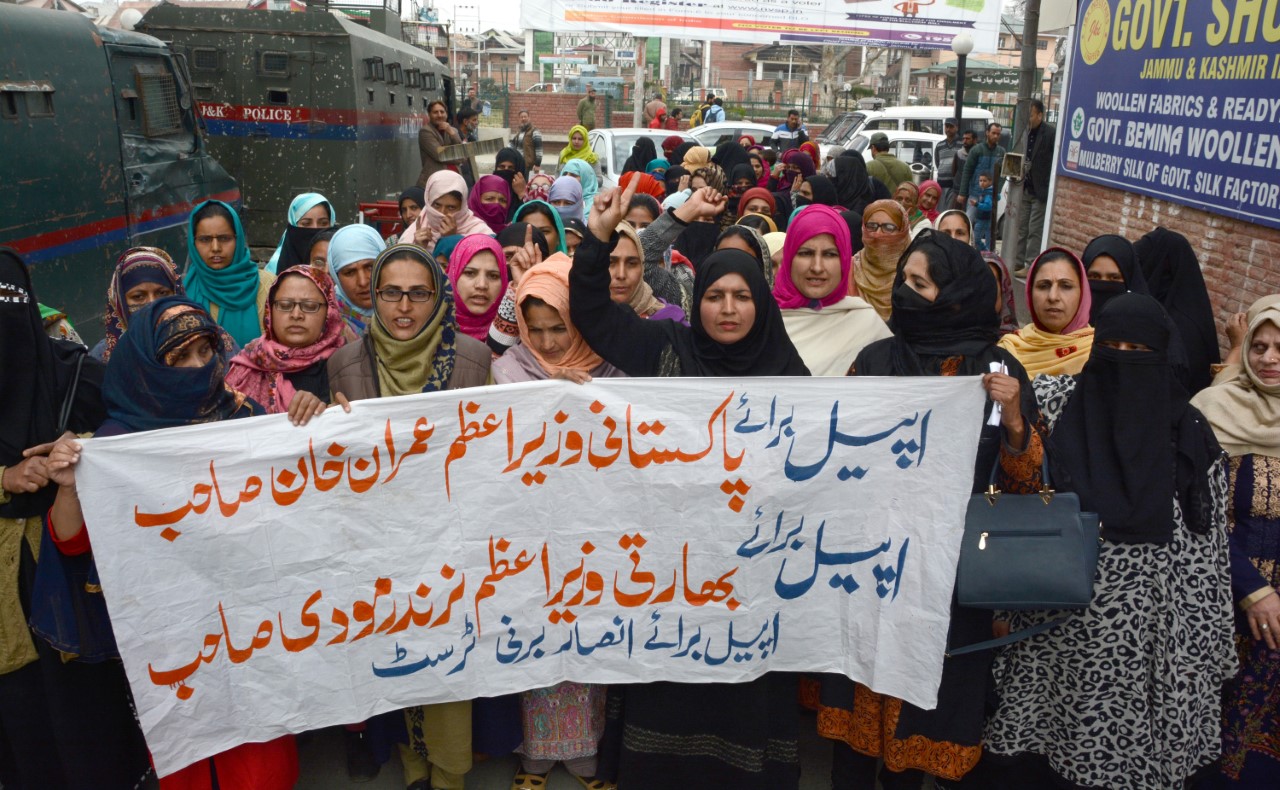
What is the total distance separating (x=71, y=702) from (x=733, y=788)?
1869mm

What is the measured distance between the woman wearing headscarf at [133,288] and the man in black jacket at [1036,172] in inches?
339

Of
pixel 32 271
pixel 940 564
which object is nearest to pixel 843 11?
pixel 32 271

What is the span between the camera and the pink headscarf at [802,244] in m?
3.84

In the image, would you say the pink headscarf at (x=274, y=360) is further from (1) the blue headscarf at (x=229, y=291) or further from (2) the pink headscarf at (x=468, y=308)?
(1) the blue headscarf at (x=229, y=291)

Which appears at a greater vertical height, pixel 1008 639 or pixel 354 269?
pixel 354 269

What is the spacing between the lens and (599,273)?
2.95 meters

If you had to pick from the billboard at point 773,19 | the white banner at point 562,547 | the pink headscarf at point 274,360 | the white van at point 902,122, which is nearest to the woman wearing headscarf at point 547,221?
the pink headscarf at point 274,360

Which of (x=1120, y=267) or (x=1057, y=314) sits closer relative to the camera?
(x=1057, y=314)

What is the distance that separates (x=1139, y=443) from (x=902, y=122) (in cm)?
1601

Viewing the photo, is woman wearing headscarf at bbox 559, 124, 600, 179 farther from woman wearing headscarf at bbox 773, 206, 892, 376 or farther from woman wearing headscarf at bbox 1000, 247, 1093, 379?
woman wearing headscarf at bbox 1000, 247, 1093, 379

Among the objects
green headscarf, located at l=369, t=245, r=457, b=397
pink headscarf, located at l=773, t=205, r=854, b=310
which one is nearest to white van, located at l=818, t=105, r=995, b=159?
pink headscarf, located at l=773, t=205, r=854, b=310

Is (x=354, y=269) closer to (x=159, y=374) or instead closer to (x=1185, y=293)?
(x=159, y=374)

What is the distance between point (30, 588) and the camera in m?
2.71

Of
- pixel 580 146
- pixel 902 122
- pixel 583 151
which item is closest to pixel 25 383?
pixel 583 151
